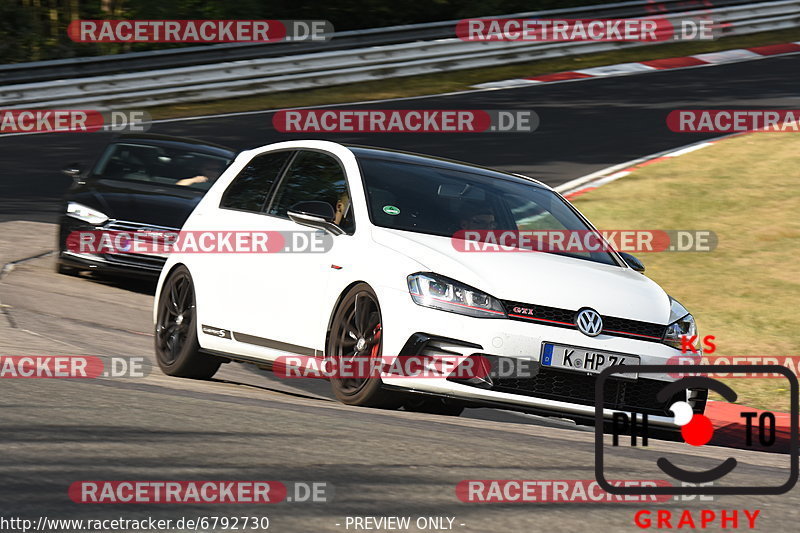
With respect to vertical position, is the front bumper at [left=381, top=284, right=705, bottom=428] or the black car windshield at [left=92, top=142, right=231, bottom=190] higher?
the black car windshield at [left=92, top=142, right=231, bottom=190]

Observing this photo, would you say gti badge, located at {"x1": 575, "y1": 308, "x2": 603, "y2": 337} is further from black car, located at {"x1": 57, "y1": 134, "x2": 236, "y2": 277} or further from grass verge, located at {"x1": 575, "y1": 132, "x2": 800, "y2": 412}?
black car, located at {"x1": 57, "y1": 134, "x2": 236, "y2": 277}

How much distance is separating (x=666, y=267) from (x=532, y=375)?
6.68 metres

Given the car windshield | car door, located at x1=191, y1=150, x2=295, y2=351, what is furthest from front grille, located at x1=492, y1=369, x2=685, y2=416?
car door, located at x1=191, y1=150, x2=295, y2=351

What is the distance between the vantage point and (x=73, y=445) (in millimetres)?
5113

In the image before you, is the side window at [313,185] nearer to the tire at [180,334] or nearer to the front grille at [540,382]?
the tire at [180,334]

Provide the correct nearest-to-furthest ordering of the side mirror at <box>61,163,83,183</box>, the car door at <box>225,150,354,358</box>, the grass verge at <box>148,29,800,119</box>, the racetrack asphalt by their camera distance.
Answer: the racetrack asphalt → the car door at <box>225,150,354,358</box> → the side mirror at <box>61,163,83,183</box> → the grass verge at <box>148,29,800,119</box>

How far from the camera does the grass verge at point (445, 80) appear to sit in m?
23.3

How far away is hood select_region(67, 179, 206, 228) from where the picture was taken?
41.2 feet

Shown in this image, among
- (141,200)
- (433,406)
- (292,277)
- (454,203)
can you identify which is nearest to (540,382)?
(433,406)

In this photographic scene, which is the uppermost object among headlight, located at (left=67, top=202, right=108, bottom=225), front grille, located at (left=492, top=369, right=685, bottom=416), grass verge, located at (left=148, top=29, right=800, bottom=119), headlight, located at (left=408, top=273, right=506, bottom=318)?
grass verge, located at (left=148, top=29, right=800, bottom=119)

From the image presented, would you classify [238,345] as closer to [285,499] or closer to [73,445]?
[73,445]

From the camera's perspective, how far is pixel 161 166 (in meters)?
13.6

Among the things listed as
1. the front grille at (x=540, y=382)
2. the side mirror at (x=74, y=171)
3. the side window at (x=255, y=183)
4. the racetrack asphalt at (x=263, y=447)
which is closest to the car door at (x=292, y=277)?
the side window at (x=255, y=183)

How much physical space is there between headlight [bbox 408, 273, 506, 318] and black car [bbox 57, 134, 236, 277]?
6.06 m
